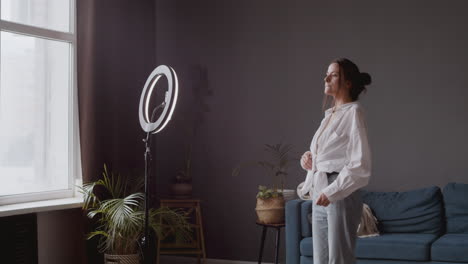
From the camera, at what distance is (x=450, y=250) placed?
150 inches

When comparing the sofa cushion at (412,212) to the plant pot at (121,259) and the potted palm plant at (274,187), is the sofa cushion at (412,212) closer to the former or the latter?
the potted palm plant at (274,187)

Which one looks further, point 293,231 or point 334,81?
point 293,231

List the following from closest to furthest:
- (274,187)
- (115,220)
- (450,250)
Answer: (450,250) → (115,220) → (274,187)

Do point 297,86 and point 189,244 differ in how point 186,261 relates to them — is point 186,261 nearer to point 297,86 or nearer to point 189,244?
point 189,244

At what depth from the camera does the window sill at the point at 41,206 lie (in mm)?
3859

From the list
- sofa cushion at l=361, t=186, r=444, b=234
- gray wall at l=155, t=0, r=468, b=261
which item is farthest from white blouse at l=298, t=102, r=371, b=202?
gray wall at l=155, t=0, r=468, b=261

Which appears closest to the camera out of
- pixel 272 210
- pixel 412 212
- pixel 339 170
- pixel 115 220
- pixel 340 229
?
pixel 340 229

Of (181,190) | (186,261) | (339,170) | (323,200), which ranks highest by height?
(339,170)

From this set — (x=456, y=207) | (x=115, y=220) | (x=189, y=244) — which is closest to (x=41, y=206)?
(x=115, y=220)

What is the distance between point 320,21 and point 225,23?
0.89 metres

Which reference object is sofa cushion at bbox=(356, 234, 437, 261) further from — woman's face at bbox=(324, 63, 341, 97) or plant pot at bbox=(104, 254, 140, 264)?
woman's face at bbox=(324, 63, 341, 97)

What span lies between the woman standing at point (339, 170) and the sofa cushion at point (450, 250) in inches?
66.9

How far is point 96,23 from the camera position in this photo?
462 centimetres

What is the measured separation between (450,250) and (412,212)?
1.86 feet
